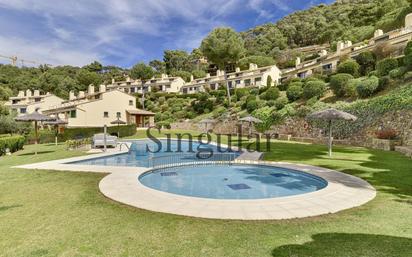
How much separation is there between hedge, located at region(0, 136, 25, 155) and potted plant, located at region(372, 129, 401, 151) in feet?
81.4

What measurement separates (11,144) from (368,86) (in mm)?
27745

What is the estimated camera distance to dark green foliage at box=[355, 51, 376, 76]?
1176 inches

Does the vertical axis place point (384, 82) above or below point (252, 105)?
above

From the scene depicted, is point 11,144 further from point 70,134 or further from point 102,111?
point 102,111

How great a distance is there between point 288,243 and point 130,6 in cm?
2273

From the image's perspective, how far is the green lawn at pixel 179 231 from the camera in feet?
13.8

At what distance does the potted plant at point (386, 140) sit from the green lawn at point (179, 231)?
10767mm

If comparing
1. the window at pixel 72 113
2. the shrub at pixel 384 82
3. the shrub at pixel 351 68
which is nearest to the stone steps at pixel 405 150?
the shrub at pixel 384 82

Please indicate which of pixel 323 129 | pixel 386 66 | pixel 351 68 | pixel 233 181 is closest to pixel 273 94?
pixel 351 68

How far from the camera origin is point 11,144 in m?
19.8

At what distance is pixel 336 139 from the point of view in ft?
70.4

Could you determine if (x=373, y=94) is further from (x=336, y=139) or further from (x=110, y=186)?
(x=110, y=186)

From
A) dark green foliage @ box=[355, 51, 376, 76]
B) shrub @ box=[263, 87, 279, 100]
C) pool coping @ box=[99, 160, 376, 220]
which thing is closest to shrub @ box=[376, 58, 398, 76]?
dark green foliage @ box=[355, 51, 376, 76]

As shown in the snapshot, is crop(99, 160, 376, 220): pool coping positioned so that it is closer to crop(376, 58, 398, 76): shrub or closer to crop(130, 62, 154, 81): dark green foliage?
crop(376, 58, 398, 76): shrub
